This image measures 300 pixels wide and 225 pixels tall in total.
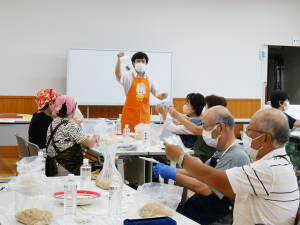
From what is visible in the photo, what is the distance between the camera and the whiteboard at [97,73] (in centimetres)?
710

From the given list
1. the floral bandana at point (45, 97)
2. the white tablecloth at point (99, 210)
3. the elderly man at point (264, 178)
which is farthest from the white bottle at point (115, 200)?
the floral bandana at point (45, 97)

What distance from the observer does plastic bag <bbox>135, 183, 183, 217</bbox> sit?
168 cm

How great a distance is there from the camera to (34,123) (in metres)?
3.79

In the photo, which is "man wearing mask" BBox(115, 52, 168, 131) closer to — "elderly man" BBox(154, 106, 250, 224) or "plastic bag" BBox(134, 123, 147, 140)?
"plastic bag" BBox(134, 123, 147, 140)

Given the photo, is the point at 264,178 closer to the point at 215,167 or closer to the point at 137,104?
the point at 215,167

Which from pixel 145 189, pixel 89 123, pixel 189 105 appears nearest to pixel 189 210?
pixel 145 189

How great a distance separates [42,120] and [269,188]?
273 centimetres

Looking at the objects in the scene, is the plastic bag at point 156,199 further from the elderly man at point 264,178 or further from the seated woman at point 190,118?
the seated woman at point 190,118

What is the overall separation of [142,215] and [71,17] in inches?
254

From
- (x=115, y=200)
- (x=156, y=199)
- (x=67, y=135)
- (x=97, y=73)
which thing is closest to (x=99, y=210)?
(x=115, y=200)

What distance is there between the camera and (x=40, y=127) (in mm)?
3783

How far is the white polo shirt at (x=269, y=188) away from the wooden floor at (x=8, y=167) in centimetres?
478

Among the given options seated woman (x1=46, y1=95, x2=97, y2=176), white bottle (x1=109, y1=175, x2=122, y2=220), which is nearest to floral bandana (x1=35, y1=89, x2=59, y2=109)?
seated woman (x1=46, y1=95, x2=97, y2=176)

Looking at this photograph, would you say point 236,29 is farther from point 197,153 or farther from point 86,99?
point 197,153
